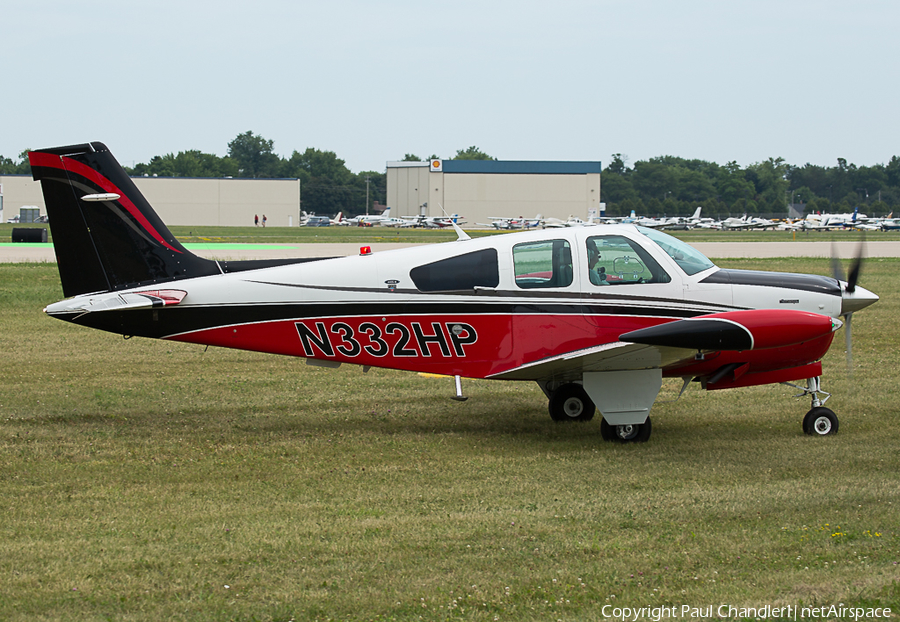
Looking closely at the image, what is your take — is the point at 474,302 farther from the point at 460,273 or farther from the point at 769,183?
the point at 769,183

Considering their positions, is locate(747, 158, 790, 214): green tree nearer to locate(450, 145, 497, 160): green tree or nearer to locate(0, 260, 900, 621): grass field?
locate(450, 145, 497, 160): green tree

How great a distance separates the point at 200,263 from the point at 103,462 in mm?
2418

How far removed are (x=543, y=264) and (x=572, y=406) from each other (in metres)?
2.03

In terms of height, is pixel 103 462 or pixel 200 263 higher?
pixel 200 263

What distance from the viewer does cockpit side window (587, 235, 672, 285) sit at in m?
8.55

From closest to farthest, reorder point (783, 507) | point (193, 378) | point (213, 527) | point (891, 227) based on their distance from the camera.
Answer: point (213, 527), point (783, 507), point (193, 378), point (891, 227)

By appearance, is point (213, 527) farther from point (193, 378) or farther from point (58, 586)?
point (193, 378)

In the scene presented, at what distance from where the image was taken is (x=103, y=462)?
7.82 metres

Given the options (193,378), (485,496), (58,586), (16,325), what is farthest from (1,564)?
(16,325)

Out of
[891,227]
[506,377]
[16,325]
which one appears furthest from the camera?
[891,227]

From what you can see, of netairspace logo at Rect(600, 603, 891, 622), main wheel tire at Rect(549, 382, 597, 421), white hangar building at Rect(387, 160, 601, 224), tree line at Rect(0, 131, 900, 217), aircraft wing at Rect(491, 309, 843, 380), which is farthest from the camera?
tree line at Rect(0, 131, 900, 217)

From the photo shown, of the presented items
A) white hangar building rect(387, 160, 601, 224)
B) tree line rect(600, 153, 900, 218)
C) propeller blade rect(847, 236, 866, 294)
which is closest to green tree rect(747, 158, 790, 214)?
tree line rect(600, 153, 900, 218)

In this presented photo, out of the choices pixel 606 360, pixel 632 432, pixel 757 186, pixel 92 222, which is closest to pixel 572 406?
pixel 632 432

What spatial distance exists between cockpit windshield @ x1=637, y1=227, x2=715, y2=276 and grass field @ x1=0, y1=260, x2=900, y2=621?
1794mm
